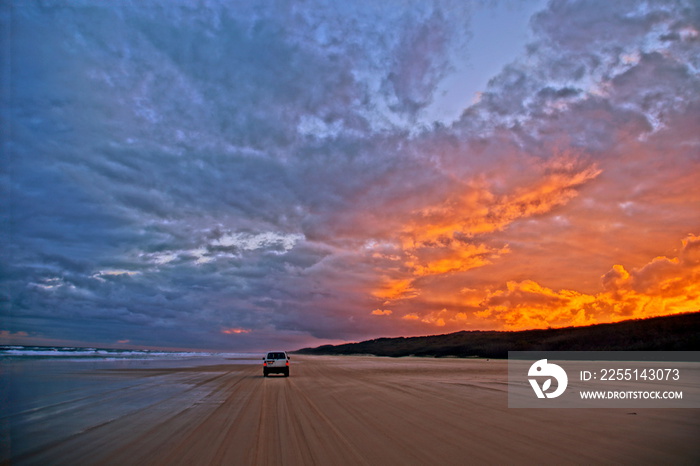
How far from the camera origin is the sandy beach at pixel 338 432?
8852 millimetres

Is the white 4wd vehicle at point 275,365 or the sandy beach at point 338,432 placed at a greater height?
the sandy beach at point 338,432

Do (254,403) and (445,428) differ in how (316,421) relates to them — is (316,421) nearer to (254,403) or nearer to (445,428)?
(445,428)

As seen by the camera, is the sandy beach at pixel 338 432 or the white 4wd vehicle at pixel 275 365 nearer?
the sandy beach at pixel 338 432

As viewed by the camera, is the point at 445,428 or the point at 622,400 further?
the point at 622,400

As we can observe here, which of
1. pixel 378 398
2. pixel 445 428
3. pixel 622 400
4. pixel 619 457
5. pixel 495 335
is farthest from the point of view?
pixel 495 335

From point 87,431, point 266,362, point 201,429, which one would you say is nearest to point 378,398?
point 201,429

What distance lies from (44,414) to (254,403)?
23.9 feet

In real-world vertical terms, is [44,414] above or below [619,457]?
below

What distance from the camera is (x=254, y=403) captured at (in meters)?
17.2

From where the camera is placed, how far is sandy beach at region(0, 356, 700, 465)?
29.0ft

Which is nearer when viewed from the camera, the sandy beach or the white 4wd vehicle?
the sandy beach

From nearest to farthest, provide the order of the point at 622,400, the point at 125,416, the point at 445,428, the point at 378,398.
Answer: the point at 445,428 < the point at 125,416 < the point at 622,400 < the point at 378,398

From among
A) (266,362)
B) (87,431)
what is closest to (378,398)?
(87,431)

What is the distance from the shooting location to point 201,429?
11.7m
